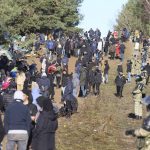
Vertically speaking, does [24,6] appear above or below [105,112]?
above

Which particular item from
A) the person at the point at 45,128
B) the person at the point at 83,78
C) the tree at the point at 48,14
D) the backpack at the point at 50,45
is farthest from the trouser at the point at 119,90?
the person at the point at 45,128

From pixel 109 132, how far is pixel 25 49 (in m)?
21.5

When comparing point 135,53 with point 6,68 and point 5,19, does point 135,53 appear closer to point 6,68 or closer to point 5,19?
point 6,68

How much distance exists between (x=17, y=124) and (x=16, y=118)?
121 mm

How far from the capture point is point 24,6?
43594 mm

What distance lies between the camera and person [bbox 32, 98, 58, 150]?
13.0m

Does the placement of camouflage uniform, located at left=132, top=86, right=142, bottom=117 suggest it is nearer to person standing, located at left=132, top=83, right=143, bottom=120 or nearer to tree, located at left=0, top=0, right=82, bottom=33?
person standing, located at left=132, top=83, right=143, bottom=120

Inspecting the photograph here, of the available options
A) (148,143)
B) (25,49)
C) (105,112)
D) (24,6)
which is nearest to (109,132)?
(105,112)

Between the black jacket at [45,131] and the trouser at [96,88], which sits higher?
the trouser at [96,88]

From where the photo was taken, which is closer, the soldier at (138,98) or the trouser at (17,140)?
the trouser at (17,140)

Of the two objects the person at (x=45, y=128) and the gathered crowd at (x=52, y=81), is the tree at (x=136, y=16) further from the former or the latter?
the person at (x=45, y=128)

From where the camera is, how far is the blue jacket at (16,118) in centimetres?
1232

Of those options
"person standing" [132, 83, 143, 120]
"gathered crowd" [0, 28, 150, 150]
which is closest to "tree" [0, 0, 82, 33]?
"gathered crowd" [0, 28, 150, 150]

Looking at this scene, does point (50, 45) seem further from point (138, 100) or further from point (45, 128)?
point (45, 128)
